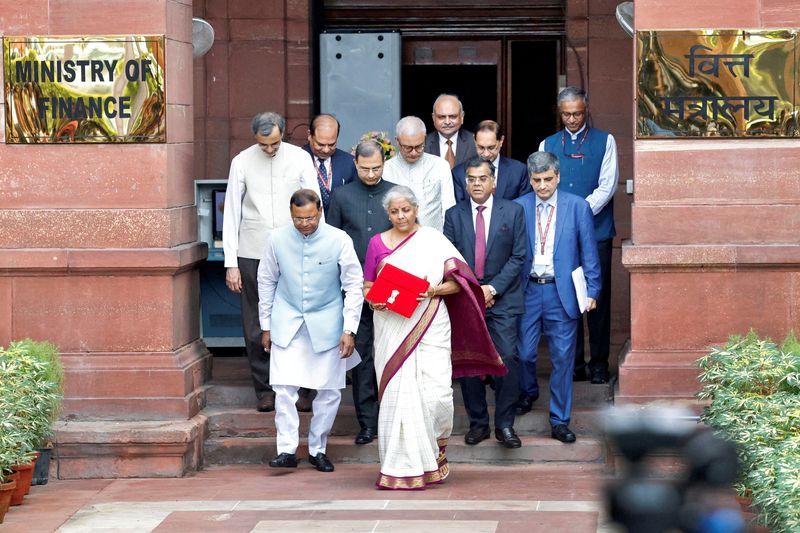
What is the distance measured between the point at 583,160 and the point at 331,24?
373 cm

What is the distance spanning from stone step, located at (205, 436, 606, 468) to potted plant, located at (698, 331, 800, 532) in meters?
0.95

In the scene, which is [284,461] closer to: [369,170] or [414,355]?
[414,355]

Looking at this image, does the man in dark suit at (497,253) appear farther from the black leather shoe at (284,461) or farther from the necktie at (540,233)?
the black leather shoe at (284,461)

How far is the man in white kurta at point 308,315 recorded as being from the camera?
909 centimetres

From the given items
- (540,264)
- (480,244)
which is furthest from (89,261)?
(540,264)

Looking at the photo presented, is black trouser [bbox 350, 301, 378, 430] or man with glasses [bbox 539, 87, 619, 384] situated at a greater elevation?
man with glasses [bbox 539, 87, 619, 384]

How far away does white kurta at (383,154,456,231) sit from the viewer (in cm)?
962

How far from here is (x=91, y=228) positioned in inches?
377

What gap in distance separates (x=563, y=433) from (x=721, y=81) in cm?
241

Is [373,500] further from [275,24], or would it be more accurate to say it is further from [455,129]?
[275,24]

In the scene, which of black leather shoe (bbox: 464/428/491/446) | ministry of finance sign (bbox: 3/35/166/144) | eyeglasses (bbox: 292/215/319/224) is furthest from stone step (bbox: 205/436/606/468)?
Answer: ministry of finance sign (bbox: 3/35/166/144)

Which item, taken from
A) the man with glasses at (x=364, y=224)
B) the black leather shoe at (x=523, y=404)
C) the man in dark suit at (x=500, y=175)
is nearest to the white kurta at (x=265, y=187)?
the man with glasses at (x=364, y=224)

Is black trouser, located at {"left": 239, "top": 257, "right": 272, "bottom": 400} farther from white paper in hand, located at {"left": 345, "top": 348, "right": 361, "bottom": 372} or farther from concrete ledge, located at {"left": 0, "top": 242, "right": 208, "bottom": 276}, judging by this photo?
white paper in hand, located at {"left": 345, "top": 348, "right": 361, "bottom": 372}

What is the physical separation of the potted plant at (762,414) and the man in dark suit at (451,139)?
2327 mm
